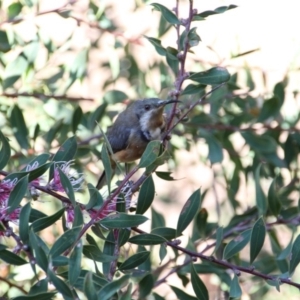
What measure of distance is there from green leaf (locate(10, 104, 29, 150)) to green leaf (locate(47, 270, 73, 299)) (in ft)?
5.05

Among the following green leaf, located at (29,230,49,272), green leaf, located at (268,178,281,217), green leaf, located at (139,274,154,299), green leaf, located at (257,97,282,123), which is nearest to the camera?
Result: green leaf, located at (29,230,49,272)

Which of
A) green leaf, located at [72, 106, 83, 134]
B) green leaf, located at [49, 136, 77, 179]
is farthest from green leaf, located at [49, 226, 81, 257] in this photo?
green leaf, located at [72, 106, 83, 134]

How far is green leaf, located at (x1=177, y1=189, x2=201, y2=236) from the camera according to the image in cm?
229

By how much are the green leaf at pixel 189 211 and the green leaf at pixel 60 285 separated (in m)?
0.55

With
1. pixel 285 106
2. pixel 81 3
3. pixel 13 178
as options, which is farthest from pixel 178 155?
pixel 13 178

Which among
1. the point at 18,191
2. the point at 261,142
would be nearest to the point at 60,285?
the point at 18,191

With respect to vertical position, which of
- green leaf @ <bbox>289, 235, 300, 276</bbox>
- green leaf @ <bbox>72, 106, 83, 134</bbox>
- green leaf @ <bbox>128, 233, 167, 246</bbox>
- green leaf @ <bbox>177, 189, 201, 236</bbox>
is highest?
green leaf @ <bbox>128, 233, 167, 246</bbox>

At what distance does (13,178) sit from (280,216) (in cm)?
134

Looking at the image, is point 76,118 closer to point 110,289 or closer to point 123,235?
point 123,235

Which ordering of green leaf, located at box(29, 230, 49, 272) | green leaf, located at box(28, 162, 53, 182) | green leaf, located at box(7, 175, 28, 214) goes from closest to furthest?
green leaf, located at box(29, 230, 49, 272), green leaf, located at box(7, 175, 28, 214), green leaf, located at box(28, 162, 53, 182)

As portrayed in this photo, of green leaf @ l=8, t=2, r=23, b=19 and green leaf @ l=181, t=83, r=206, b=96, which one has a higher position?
A: green leaf @ l=181, t=83, r=206, b=96

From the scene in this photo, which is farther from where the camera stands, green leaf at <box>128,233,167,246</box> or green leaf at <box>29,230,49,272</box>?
green leaf at <box>128,233,167,246</box>

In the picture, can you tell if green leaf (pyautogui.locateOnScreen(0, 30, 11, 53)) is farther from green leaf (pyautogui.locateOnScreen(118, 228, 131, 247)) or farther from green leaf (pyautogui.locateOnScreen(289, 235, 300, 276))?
green leaf (pyautogui.locateOnScreen(289, 235, 300, 276))

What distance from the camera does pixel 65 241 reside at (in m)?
1.91
